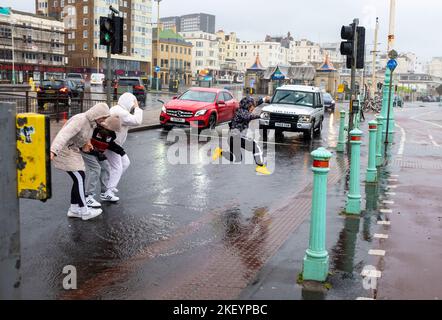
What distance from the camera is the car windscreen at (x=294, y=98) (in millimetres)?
19438

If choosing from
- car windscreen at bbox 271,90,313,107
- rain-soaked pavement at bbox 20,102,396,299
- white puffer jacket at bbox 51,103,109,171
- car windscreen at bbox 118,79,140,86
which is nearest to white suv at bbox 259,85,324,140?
car windscreen at bbox 271,90,313,107

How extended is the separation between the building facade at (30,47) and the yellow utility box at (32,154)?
85533 millimetres

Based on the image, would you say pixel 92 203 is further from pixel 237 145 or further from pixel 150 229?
pixel 237 145

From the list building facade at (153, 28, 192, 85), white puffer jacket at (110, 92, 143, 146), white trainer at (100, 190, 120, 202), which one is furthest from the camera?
building facade at (153, 28, 192, 85)

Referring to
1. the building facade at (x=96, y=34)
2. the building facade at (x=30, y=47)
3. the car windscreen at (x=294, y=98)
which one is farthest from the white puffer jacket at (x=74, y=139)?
the building facade at (x=96, y=34)

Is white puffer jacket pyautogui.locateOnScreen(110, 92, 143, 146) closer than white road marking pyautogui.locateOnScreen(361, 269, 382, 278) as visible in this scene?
No

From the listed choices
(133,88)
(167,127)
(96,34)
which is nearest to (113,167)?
(167,127)

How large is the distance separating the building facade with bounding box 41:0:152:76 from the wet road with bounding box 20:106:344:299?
86581mm

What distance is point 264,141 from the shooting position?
693 inches

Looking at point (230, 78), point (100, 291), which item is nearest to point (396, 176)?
point (100, 291)

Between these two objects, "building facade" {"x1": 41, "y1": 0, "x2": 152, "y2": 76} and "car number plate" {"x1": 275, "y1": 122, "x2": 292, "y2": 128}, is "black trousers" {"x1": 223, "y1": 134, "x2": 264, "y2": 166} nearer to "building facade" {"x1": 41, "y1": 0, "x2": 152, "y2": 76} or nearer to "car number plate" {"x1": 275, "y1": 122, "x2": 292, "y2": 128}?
"car number plate" {"x1": 275, "y1": 122, "x2": 292, "y2": 128}

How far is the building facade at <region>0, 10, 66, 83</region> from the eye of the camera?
282 feet

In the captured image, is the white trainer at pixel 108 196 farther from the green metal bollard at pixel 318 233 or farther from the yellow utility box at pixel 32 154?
the yellow utility box at pixel 32 154

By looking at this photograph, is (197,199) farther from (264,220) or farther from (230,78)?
(230,78)
